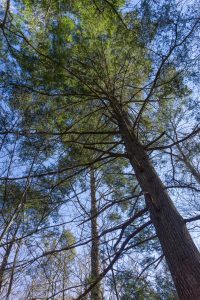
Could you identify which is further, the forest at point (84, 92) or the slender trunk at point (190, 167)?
the slender trunk at point (190, 167)

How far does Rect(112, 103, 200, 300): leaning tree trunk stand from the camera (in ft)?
7.72

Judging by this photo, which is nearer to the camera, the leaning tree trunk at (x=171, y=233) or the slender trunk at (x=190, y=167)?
the leaning tree trunk at (x=171, y=233)

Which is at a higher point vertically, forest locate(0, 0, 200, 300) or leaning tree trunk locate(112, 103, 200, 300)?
forest locate(0, 0, 200, 300)

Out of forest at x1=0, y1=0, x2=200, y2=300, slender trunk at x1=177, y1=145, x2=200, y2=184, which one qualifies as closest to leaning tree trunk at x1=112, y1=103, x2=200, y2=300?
forest at x1=0, y1=0, x2=200, y2=300

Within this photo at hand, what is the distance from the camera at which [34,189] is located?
14.8ft

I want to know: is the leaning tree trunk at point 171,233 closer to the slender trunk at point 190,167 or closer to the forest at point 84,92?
the forest at point 84,92

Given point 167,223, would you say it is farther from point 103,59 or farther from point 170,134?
point 170,134

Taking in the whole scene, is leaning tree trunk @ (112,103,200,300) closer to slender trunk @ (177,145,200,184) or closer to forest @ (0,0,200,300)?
forest @ (0,0,200,300)

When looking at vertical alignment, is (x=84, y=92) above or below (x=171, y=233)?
above

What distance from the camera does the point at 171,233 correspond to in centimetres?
279

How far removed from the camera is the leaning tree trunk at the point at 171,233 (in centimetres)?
235

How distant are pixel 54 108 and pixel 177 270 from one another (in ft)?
11.4

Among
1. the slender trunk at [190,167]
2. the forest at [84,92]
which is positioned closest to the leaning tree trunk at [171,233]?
the forest at [84,92]

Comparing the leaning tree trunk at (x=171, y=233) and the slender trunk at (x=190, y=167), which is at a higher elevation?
the slender trunk at (x=190, y=167)
